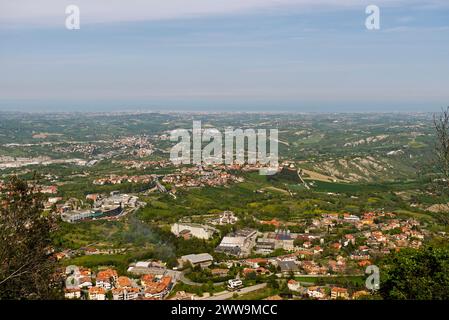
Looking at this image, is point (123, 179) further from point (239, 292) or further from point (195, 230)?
point (239, 292)

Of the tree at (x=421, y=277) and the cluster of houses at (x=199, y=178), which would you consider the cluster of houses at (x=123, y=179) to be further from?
the tree at (x=421, y=277)

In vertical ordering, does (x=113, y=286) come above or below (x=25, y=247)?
below

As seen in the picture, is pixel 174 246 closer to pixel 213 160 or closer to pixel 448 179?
pixel 448 179

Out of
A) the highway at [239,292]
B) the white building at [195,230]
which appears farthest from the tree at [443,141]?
the white building at [195,230]

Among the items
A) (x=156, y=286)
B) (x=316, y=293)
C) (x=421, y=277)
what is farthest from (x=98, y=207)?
(x=421, y=277)
